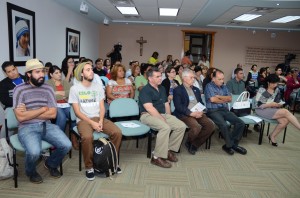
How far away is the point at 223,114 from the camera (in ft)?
13.0

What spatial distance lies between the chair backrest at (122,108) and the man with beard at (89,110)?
0.35 metres

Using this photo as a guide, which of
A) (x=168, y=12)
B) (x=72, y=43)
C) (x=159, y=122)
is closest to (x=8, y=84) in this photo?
(x=159, y=122)

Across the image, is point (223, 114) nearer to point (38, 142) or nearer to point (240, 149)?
point (240, 149)

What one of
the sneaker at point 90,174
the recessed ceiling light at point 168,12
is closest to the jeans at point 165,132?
the sneaker at point 90,174

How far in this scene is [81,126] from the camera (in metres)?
2.88

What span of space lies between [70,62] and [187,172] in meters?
3.10

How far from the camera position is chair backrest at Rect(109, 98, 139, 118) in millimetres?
3514

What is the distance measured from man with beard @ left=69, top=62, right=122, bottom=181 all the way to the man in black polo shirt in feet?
1.78

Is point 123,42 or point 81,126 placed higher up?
point 123,42

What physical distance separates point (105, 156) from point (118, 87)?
1601 mm

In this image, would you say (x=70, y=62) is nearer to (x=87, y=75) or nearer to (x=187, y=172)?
(x=87, y=75)

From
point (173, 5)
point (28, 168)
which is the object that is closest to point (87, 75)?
point (28, 168)

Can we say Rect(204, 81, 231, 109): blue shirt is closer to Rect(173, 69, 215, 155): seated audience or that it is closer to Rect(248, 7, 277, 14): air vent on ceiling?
Rect(173, 69, 215, 155): seated audience

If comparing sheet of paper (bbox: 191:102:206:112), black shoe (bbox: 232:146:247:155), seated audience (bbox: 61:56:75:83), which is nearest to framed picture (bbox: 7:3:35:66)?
seated audience (bbox: 61:56:75:83)
